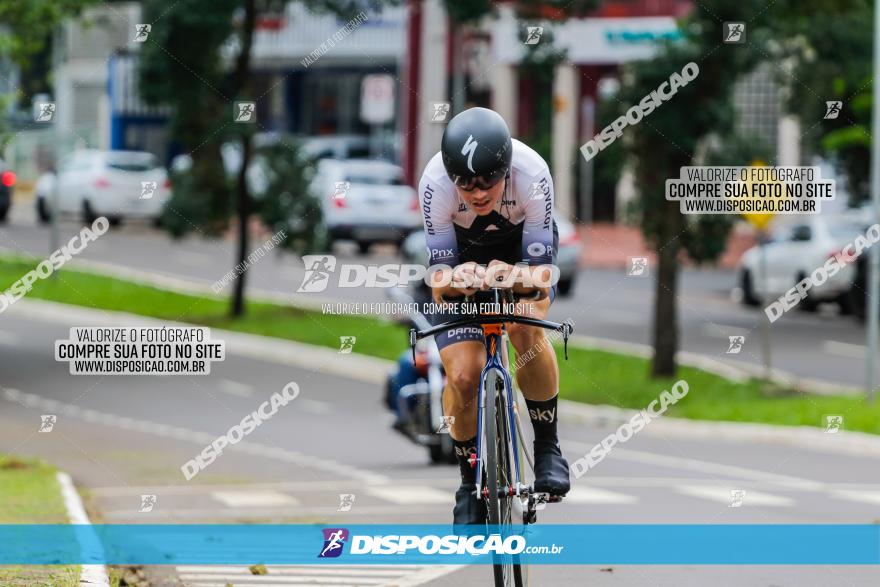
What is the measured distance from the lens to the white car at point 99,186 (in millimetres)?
40969

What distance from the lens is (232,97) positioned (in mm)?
26984

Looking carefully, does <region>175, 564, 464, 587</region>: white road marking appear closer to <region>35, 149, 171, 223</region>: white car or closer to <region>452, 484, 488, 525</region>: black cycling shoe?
<region>452, 484, 488, 525</region>: black cycling shoe

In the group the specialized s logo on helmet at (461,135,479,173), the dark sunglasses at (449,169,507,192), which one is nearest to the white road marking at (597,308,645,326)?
the dark sunglasses at (449,169,507,192)

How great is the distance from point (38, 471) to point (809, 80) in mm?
24072

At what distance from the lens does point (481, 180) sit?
23.4 ft

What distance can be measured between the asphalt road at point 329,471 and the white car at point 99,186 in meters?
16.5

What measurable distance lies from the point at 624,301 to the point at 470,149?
25.9 metres

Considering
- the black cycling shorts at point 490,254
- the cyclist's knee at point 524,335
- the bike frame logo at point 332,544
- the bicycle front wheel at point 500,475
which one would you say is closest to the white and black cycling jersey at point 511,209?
the black cycling shorts at point 490,254

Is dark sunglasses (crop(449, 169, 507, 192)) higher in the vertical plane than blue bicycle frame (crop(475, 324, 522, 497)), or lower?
higher

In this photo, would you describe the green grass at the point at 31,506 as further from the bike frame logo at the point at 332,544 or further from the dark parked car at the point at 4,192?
the dark parked car at the point at 4,192

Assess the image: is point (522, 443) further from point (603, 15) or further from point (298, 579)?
point (603, 15)

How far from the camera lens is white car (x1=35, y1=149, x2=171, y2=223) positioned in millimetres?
40969

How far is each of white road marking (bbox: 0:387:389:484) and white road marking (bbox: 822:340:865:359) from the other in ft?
35.0

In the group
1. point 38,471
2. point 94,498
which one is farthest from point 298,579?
point 38,471
